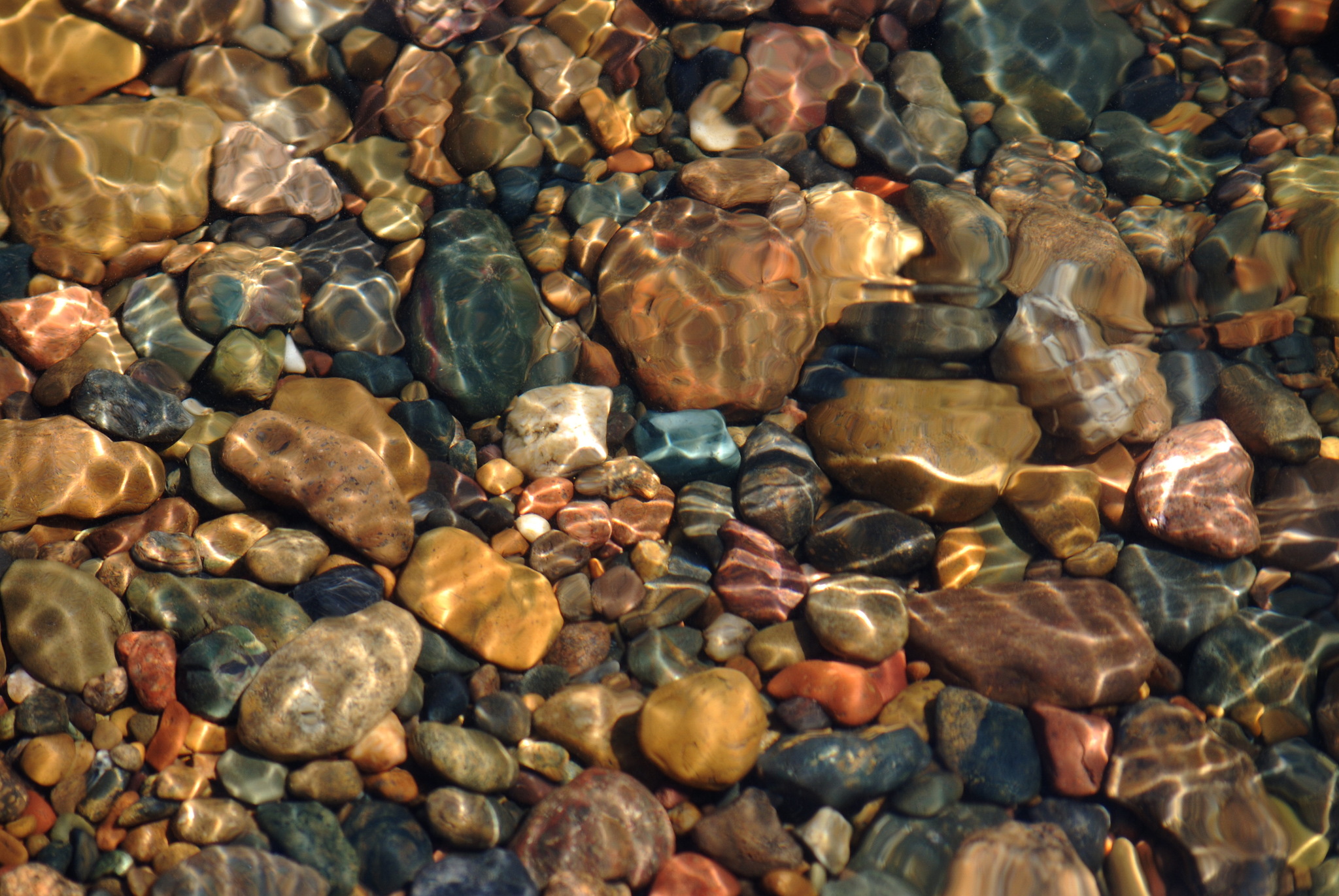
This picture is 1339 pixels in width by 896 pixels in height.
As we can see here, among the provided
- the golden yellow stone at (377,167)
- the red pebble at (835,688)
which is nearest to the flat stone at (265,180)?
the golden yellow stone at (377,167)

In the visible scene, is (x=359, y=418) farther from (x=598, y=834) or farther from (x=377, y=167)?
(x=598, y=834)

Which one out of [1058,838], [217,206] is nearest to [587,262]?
[217,206]

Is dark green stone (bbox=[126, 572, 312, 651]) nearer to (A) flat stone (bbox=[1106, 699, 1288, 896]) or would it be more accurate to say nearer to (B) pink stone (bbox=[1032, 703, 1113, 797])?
(B) pink stone (bbox=[1032, 703, 1113, 797])

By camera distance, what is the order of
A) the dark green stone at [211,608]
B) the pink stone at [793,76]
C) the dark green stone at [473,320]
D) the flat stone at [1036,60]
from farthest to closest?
the flat stone at [1036,60]
the pink stone at [793,76]
the dark green stone at [473,320]
the dark green stone at [211,608]

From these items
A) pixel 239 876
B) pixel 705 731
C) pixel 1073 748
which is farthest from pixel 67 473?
pixel 1073 748

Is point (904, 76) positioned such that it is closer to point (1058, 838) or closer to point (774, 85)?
point (774, 85)

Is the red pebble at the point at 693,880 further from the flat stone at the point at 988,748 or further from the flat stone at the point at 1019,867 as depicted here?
the flat stone at the point at 988,748

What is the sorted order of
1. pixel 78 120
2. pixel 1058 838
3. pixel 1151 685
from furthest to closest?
pixel 78 120, pixel 1151 685, pixel 1058 838
